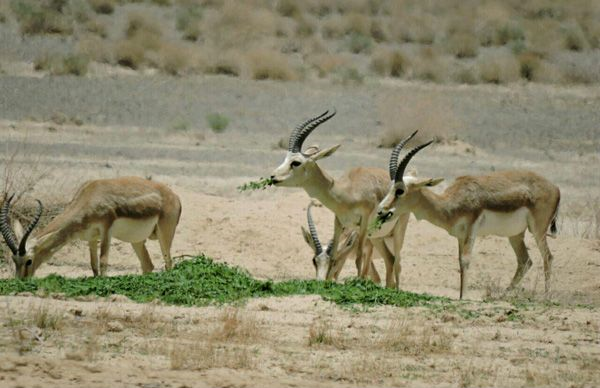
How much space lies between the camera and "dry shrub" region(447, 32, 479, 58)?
39.3 metres

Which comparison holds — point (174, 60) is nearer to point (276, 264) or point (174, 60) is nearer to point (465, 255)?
point (276, 264)

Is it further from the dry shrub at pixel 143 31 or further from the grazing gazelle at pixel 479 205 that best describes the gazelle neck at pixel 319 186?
the dry shrub at pixel 143 31

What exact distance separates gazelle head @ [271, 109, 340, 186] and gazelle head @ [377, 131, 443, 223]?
2.89ft

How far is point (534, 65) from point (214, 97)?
10.3 metres

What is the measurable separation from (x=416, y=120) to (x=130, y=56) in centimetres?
978

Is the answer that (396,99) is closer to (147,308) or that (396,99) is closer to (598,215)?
(598,215)

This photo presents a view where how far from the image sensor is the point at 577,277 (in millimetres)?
17984

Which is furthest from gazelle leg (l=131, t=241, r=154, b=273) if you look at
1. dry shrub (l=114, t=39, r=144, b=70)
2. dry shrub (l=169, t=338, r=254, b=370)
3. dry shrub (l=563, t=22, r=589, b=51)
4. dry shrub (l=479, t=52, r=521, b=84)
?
dry shrub (l=563, t=22, r=589, b=51)

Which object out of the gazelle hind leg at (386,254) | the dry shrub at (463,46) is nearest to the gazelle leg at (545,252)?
the gazelle hind leg at (386,254)

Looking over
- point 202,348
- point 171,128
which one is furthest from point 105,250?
point 171,128

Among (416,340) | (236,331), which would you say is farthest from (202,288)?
(416,340)

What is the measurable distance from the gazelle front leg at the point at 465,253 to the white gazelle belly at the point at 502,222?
19 centimetres

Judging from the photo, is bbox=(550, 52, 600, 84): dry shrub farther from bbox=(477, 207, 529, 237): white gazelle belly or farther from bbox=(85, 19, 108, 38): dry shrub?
bbox=(477, 207, 529, 237): white gazelle belly

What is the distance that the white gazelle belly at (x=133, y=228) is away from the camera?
50.9 feet
